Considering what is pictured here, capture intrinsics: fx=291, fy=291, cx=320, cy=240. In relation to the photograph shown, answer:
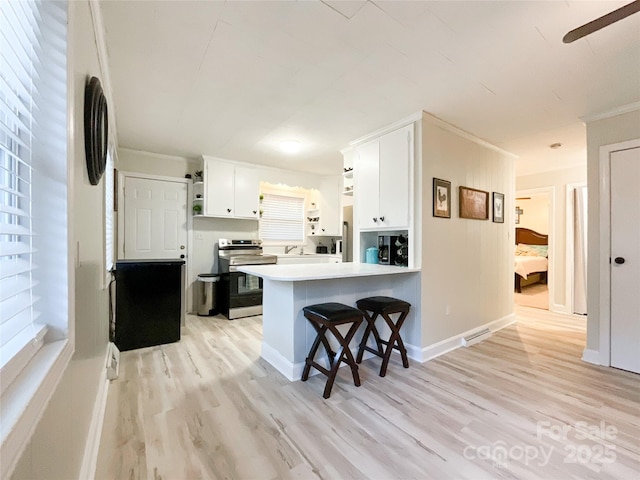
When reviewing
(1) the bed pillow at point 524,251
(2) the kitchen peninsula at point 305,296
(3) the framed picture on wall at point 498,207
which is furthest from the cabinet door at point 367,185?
(1) the bed pillow at point 524,251

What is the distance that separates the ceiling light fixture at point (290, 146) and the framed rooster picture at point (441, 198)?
172cm

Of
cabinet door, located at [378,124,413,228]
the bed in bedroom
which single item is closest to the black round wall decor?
cabinet door, located at [378,124,413,228]

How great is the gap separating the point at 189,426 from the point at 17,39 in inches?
77.1

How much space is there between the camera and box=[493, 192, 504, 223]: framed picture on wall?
12.1 feet

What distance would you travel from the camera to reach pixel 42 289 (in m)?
0.87

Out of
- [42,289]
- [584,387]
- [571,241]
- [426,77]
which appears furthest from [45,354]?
[571,241]

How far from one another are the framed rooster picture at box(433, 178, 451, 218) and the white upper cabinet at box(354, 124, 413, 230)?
0.95 feet

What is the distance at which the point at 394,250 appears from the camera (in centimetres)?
313

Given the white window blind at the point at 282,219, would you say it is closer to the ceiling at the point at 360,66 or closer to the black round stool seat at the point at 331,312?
the ceiling at the point at 360,66

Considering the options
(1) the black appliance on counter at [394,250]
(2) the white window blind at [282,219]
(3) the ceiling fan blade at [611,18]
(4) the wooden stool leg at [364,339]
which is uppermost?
(3) the ceiling fan blade at [611,18]

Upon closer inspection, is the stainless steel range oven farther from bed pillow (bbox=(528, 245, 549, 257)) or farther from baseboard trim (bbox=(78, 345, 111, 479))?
bed pillow (bbox=(528, 245, 549, 257))

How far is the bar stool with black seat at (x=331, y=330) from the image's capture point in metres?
2.17

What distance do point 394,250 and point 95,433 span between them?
2.72 metres

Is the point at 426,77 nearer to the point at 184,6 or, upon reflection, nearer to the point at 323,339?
the point at 184,6
